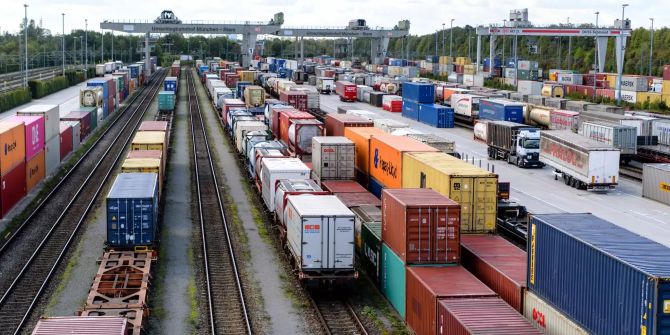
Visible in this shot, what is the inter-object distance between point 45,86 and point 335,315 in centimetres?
10332

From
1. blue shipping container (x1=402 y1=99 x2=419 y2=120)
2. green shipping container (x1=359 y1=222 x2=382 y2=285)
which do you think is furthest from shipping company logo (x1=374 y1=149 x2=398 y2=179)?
blue shipping container (x1=402 y1=99 x2=419 y2=120)

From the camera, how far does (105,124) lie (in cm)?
8950

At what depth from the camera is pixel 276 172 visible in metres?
38.2

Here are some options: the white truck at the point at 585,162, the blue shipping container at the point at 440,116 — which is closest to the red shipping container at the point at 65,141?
the white truck at the point at 585,162

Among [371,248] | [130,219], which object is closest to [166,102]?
[130,219]

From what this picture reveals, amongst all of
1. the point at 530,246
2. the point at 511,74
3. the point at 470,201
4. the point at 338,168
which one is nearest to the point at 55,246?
the point at 338,168

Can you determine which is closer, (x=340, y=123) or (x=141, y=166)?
(x=141, y=166)

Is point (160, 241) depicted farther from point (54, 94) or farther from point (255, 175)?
point (54, 94)

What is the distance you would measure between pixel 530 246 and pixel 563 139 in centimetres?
3093

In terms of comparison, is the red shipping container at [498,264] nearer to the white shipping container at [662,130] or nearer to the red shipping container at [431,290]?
the red shipping container at [431,290]

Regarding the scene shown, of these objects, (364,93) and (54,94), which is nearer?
(364,93)

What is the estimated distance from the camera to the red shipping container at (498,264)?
24.3 m

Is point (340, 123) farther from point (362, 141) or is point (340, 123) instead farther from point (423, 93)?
point (423, 93)

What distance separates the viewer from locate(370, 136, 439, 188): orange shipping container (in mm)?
37594
